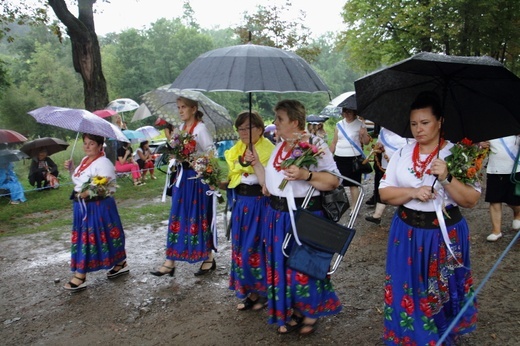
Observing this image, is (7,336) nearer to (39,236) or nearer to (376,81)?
(39,236)

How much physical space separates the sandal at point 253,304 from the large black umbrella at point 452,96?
6.76ft

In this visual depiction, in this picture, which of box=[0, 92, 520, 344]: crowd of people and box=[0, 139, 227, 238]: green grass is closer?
box=[0, 92, 520, 344]: crowd of people

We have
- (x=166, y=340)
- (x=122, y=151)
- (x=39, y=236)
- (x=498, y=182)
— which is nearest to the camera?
(x=166, y=340)

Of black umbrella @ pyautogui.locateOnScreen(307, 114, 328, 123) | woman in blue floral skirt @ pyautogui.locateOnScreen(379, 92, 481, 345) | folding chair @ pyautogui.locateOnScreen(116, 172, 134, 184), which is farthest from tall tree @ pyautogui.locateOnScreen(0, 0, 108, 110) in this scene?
woman in blue floral skirt @ pyautogui.locateOnScreen(379, 92, 481, 345)

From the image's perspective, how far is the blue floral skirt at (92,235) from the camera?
4.67 metres

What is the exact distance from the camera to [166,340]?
3.70m

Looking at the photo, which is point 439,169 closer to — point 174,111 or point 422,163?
point 422,163

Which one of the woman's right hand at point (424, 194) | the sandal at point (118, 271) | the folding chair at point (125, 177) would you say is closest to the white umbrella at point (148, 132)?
the folding chair at point (125, 177)

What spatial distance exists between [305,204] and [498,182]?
3545mm

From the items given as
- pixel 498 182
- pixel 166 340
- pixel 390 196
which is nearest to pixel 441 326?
pixel 390 196

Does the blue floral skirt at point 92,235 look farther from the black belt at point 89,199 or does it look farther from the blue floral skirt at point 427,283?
the blue floral skirt at point 427,283

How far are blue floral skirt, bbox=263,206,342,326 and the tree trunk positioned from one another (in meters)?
9.13

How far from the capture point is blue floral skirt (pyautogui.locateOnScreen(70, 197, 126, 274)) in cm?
467

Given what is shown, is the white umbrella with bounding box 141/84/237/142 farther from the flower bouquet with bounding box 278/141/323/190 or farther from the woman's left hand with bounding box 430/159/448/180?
the woman's left hand with bounding box 430/159/448/180
